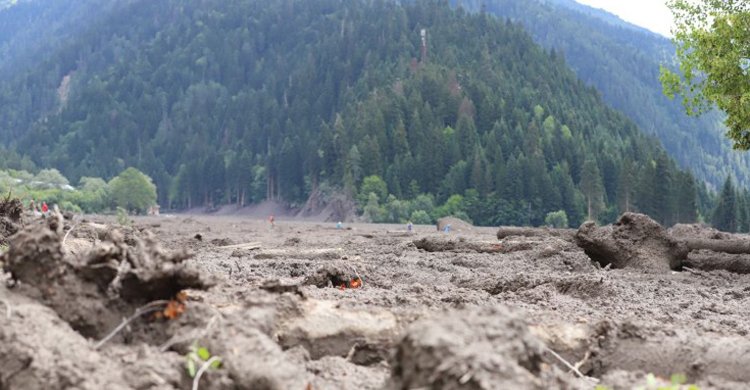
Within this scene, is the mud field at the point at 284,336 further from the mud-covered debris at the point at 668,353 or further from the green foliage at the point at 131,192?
the green foliage at the point at 131,192

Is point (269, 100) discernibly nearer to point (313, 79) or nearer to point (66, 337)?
point (313, 79)

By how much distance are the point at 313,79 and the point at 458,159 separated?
2431 inches

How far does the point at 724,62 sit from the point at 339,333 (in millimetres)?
14609

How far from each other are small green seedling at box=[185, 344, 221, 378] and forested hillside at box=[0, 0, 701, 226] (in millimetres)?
70746

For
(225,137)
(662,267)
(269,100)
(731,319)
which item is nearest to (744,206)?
(662,267)

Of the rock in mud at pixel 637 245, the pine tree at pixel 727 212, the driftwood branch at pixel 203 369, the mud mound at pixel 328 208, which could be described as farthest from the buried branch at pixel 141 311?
the mud mound at pixel 328 208

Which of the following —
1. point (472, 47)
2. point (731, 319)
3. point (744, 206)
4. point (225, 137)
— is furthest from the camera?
point (225, 137)

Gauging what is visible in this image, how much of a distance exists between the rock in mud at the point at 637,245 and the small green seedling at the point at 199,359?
11.5 meters

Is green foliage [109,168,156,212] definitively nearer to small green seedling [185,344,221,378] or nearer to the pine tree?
the pine tree

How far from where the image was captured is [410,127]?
102m

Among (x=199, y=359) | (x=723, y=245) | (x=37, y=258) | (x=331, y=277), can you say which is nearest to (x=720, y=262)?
(x=723, y=245)

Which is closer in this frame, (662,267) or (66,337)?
(66,337)

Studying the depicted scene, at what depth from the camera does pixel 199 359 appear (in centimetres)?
457

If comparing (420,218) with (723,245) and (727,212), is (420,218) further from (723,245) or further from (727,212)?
(723,245)
